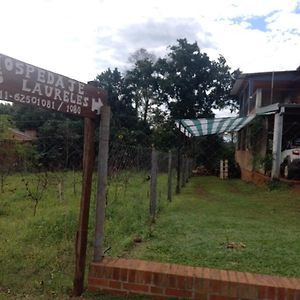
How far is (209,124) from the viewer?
17.7 metres

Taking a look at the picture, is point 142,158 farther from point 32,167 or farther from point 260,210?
point 260,210

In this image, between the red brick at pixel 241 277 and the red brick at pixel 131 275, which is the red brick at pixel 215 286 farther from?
the red brick at pixel 131 275

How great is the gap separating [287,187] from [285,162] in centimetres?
151

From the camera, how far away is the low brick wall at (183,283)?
11.8ft

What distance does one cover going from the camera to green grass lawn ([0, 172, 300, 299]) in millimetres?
4473

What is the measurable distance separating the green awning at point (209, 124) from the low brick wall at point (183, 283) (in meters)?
12.3

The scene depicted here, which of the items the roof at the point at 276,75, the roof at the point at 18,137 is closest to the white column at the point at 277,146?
the roof at the point at 276,75

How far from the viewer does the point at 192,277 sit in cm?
373

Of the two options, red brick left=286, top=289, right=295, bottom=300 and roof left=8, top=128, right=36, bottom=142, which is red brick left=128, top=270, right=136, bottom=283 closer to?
red brick left=286, top=289, right=295, bottom=300

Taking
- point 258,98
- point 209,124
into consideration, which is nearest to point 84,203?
point 209,124

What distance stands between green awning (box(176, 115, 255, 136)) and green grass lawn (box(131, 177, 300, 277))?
7356 mm

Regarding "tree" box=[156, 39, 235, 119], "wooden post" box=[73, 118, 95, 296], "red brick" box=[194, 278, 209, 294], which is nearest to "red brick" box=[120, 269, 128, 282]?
"wooden post" box=[73, 118, 95, 296]

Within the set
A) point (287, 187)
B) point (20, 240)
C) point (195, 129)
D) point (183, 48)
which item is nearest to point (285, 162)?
point (287, 187)

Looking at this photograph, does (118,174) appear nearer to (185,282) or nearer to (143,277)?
(143,277)
